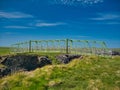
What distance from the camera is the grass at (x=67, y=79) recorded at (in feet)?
73.1

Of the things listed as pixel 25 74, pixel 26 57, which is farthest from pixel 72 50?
pixel 25 74

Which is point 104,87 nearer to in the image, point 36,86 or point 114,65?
point 36,86

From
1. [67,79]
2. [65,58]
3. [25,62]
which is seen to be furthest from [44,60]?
[67,79]

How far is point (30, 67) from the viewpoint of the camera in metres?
79.9

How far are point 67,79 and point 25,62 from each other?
189ft

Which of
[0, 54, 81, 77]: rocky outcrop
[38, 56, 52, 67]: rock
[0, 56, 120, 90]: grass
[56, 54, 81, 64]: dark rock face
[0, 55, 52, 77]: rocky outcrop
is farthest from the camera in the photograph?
[0, 55, 52, 77]: rocky outcrop

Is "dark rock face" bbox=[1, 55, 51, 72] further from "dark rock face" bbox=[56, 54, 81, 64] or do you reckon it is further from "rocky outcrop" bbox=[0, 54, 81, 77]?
"dark rock face" bbox=[56, 54, 81, 64]

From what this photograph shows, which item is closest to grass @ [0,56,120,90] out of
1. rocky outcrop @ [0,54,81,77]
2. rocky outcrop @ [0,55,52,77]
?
rocky outcrop @ [0,54,81,77]

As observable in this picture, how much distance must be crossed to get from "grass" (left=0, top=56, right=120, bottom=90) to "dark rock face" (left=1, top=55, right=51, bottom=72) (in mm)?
45130

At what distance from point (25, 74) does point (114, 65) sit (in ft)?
35.1

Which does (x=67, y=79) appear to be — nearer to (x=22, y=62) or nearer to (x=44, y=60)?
(x=44, y=60)

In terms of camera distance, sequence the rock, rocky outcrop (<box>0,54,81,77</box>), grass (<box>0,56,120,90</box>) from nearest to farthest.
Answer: grass (<box>0,56,120,90</box>) → the rock → rocky outcrop (<box>0,54,81,77</box>)

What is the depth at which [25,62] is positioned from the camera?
3164 inches

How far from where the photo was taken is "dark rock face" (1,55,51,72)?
7512 centimetres
